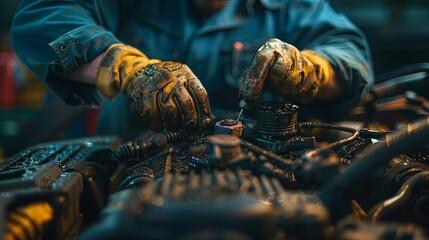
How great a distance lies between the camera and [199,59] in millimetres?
1660

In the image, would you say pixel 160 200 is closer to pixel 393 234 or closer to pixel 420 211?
pixel 393 234

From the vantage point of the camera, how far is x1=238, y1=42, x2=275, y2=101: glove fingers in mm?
1060

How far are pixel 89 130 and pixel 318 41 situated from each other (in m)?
1.89

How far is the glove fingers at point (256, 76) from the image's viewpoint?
1.06m

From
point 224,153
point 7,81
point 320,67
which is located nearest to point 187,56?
point 320,67

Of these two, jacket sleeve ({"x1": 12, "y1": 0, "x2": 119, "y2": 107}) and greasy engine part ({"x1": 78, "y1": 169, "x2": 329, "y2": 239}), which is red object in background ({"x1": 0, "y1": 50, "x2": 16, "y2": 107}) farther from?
greasy engine part ({"x1": 78, "y1": 169, "x2": 329, "y2": 239})

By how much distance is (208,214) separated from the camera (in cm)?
54

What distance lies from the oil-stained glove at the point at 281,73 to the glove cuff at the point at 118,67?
286 millimetres

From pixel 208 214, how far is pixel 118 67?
76cm

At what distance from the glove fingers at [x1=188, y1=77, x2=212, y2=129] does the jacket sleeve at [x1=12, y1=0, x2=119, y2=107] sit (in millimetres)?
336

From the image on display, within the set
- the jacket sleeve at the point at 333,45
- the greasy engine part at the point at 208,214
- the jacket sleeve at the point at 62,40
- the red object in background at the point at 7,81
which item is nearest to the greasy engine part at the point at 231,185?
the greasy engine part at the point at 208,214

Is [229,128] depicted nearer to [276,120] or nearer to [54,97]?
[276,120]

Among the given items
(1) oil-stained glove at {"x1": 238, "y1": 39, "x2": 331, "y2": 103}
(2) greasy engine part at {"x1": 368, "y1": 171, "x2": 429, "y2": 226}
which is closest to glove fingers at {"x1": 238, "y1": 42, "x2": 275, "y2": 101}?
(1) oil-stained glove at {"x1": 238, "y1": 39, "x2": 331, "y2": 103}

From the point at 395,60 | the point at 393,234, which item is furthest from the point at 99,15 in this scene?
the point at 395,60
